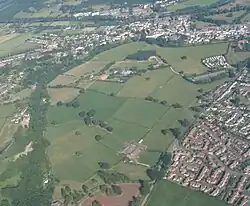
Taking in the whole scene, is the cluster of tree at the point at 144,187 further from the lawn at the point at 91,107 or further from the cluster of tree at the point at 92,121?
the lawn at the point at 91,107

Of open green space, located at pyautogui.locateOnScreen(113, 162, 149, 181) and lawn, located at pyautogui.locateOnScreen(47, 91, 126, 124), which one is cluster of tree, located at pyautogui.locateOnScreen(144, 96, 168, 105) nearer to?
lawn, located at pyautogui.locateOnScreen(47, 91, 126, 124)

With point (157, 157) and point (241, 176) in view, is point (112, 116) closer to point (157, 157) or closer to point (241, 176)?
point (157, 157)

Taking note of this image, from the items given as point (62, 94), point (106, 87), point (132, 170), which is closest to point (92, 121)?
point (106, 87)

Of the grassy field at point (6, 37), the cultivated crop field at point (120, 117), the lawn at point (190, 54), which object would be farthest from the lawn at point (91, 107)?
the grassy field at point (6, 37)

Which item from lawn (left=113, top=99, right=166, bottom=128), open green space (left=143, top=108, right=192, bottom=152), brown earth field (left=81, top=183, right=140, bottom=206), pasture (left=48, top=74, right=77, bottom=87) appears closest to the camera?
brown earth field (left=81, top=183, right=140, bottom=206)

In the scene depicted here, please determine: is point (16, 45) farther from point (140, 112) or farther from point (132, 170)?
point (132, 170)

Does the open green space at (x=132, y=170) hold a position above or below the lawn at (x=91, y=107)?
above

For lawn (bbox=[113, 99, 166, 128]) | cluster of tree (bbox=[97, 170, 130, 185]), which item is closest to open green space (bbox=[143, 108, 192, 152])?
lawn (bbox=[113, 99, 166, 128])
